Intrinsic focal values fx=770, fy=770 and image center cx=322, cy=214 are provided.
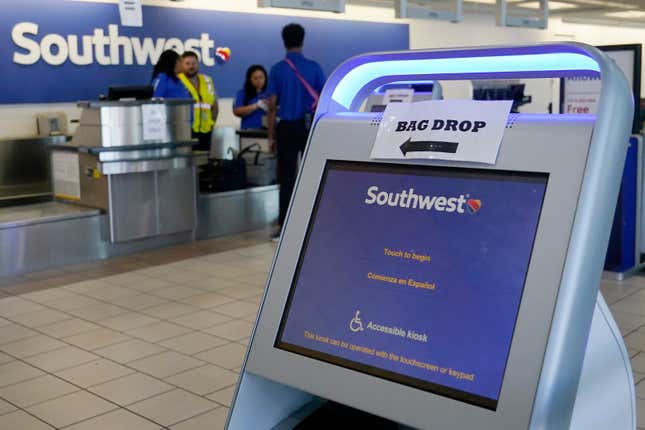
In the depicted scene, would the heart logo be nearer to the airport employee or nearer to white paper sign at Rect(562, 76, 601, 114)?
white paper sign at Rect(562, 76, 601, 114)

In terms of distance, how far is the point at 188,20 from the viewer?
9.34m

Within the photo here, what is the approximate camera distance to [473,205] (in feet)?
4.71

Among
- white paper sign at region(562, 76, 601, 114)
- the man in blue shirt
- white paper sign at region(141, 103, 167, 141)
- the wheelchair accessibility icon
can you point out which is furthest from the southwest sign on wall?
the wheelchair accessibility icon

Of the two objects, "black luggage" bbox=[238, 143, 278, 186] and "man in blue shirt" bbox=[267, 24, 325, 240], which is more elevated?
"man in blue shirt" bbox=[267, 24, 325, 240]

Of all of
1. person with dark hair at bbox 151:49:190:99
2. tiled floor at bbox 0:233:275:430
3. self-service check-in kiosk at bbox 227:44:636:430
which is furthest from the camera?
person with dark hair at bbox 151:49:190:99

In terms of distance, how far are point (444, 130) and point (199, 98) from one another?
21.4 feet

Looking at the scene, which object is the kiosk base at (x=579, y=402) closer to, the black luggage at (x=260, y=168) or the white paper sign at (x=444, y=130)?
the white paper sign at (x=444, y=130)

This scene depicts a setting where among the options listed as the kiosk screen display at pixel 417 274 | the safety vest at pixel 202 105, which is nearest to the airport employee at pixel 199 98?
the safety vest at pixel 202 105

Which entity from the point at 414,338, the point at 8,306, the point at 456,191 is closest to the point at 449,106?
the point at 456,191

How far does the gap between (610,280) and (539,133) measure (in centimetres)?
413

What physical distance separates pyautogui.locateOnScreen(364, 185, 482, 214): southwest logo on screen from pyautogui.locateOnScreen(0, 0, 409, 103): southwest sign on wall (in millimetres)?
6979

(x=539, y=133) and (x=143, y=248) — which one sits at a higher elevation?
(x=539, y=133)

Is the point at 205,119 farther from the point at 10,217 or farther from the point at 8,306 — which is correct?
the point at 8,306

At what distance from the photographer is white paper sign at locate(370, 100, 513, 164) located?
1.44 metres
